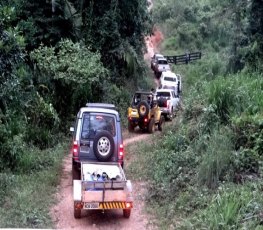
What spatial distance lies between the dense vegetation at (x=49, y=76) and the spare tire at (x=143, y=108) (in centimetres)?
206

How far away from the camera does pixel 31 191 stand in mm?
11180

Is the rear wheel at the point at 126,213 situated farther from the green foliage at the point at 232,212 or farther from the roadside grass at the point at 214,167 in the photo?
the green foliage at the point at 232,212

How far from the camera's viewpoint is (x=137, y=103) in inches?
838

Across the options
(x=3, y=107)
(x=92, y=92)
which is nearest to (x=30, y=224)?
(x=3, y=107)

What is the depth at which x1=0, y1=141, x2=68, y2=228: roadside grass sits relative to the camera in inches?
379

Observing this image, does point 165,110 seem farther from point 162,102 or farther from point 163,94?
point 163,94

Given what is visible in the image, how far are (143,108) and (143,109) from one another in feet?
0.14

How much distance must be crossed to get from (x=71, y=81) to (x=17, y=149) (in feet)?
20.9

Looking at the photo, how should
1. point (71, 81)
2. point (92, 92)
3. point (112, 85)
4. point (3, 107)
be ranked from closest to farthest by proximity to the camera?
point (3, 107) → point (71, 81) → point (92, 92) → point (112, 85)

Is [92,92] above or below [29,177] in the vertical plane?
above

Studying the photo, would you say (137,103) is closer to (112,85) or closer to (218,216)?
(112,85)

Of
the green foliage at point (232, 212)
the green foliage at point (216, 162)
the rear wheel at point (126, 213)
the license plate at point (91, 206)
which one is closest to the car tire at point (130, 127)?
the green foliage at point (216, 162)

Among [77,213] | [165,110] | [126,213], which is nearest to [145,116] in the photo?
[165,110]

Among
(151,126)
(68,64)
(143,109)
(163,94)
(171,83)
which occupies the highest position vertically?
(68,64)
